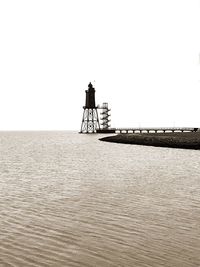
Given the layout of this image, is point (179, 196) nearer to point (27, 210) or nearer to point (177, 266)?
point (27, 210)

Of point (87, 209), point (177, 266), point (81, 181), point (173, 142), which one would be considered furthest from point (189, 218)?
point (173, 142)

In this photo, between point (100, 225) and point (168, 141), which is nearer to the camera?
point (100, 225)

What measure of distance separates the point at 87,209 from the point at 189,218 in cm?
349

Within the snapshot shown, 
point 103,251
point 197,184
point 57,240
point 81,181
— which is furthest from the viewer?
point 81,181

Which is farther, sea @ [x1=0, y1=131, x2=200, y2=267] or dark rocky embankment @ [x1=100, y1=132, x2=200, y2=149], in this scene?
dark rocky embankment @ [x1=100, y1=132, x2=200, y2=149]

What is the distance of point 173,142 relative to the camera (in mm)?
57562

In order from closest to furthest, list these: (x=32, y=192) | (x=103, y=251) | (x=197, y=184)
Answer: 1. (x=103, y=251)
2. (x=32, y=192)
3. (x=197, y=184)

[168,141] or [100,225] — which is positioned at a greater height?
[168,141]

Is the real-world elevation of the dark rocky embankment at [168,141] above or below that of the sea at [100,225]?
above

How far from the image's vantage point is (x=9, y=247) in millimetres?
8070

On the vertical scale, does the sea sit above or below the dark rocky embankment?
below

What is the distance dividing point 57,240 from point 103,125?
435 ft

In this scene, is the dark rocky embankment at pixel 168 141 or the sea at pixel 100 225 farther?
the dark rocky embankment at pixel 168 141

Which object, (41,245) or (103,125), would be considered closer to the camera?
(41,245)
